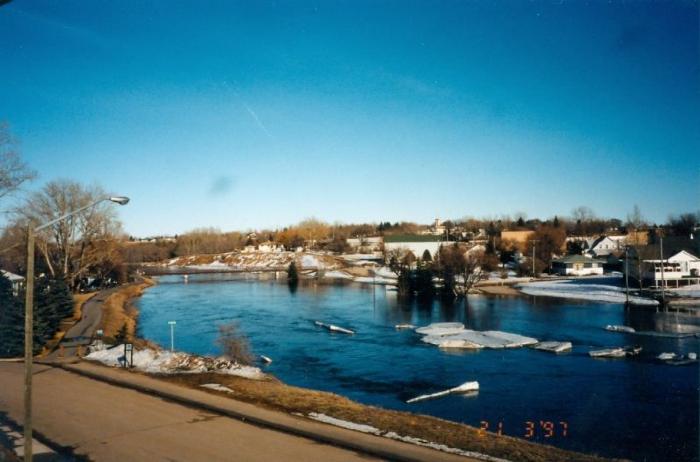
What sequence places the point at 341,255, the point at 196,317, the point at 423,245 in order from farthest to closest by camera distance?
the point at 341,255, the point at 423,245, the point at 196,317

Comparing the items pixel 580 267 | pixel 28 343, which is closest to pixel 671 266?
pixel 580 267

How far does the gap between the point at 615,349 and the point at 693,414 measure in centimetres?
891

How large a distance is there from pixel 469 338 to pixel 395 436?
17.5 metres

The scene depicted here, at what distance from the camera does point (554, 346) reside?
24.9m

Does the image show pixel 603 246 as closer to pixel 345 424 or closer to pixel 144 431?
pixel 345 424

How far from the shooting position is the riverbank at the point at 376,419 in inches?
412

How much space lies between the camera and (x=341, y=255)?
107375mm

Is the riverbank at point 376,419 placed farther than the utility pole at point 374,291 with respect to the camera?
No

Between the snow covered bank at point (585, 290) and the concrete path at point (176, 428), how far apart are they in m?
38.4

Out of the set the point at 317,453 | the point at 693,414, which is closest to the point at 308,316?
the point at 693,414

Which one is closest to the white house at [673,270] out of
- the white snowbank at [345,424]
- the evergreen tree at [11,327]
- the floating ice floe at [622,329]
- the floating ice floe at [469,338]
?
the floating ice floe at [622,329]

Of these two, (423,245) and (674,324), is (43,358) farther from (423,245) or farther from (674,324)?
(423,245)

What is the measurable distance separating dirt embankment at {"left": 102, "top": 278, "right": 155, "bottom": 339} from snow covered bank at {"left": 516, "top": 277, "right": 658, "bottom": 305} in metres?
34.7

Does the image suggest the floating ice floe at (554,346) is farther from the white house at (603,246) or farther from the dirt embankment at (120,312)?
the white house at (603,246)
